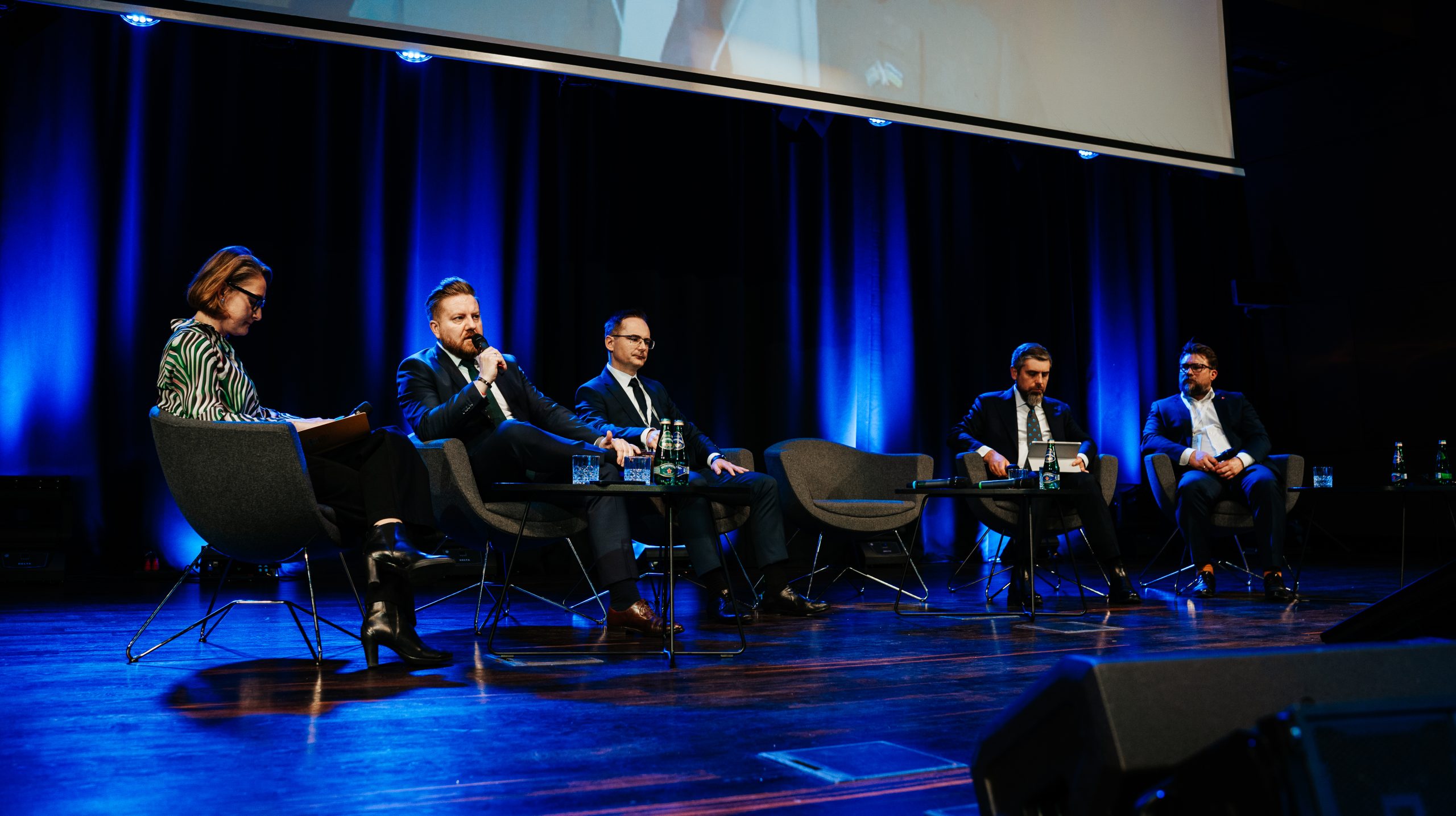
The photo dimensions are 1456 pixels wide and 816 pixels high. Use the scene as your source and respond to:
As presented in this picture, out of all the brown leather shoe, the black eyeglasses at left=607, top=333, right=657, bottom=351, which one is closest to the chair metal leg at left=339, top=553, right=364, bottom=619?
the brown leather shoe

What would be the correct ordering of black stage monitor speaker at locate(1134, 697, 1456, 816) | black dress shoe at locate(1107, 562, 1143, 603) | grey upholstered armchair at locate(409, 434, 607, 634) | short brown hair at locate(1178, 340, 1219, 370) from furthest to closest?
short brown hair at locate(1178, 340, 1219, 370), black dress shoe at locate(1107, 562, 1143, 603), grey upholstered armchair at locate(409, 434, 607, 634), black stage monitor speaker at locate(1134, 697, 1456, 816)

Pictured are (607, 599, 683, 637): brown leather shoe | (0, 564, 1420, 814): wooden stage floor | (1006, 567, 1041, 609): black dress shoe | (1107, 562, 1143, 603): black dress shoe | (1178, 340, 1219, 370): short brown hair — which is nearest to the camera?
(0, 564, 1420, 814): wooden stage floor

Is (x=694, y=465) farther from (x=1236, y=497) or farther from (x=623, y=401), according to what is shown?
(x=1236, y=497)

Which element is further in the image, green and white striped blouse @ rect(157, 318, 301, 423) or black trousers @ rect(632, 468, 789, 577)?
black trousers @ rect(632, 468, 789, 577)

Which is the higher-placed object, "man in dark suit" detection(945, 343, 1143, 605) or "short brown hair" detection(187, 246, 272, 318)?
"short brown hair" detection(187, 246, 272, 318)

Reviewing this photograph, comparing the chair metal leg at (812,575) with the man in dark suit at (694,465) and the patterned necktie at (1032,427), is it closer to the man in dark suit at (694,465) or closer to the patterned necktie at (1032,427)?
the man in dark suit at (694,465)

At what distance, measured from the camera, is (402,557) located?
2.62m

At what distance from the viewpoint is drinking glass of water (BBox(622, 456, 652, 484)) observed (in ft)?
9.67

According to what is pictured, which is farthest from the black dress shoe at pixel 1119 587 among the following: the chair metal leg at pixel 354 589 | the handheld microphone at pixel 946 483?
the chair metal leg at pixel 354 589

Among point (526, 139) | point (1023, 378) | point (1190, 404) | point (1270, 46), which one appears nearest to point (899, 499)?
point (1023, 378)

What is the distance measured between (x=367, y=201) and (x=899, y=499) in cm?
347

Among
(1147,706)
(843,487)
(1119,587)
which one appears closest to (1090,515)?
(1119,587)

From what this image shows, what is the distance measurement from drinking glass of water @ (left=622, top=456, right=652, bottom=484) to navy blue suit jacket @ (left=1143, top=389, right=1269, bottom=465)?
10.8 feet

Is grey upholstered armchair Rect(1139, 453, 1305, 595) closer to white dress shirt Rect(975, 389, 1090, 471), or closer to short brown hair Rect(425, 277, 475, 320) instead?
white dress shirt Rect(975, 389, 1090, 471)
